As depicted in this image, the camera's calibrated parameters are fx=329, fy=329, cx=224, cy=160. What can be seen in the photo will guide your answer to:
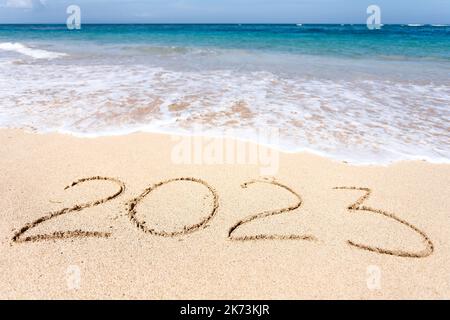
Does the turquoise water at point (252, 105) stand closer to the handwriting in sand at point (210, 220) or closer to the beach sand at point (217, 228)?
the beach sand at point (217, 228)

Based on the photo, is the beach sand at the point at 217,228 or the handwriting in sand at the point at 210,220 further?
the handwriting in sand at the point at 210,220

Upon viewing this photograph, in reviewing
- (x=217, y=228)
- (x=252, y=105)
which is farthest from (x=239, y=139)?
(x=217, y=228)

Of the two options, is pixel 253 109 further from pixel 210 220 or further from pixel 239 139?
pixel 210 220

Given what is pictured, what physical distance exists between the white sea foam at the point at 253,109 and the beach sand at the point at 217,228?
63 cm

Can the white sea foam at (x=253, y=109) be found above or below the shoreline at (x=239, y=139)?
above

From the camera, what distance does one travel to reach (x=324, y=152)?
13.0ft

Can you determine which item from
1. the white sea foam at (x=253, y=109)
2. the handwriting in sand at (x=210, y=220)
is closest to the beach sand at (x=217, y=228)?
the handwriting in sand at (x=210, y=220)

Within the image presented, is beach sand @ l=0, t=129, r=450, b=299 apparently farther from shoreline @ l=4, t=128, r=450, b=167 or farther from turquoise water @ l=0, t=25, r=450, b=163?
turquoise water @ l=0, t=25, r=450, b=163

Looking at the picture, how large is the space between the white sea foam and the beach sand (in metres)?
0.63

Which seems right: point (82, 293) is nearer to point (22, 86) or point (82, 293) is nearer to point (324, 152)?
point (324, 152)

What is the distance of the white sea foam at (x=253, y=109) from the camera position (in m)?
4.33

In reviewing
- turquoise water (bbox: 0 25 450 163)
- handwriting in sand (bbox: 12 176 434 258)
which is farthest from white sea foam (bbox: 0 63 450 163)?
handwriting in sand (bbox: 12 176 434 258)
